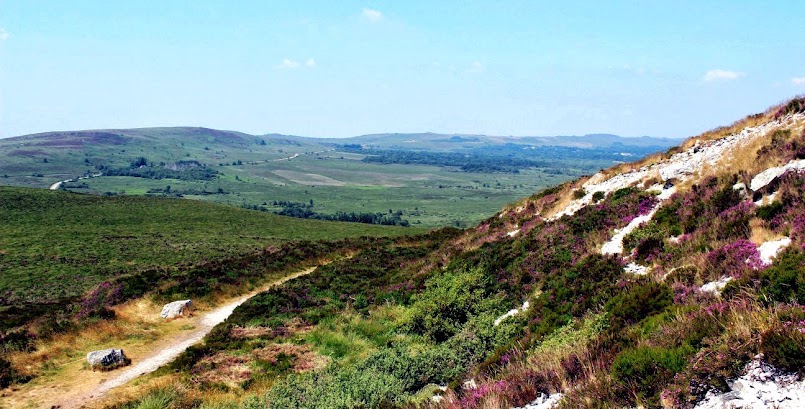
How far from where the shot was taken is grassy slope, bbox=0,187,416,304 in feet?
179

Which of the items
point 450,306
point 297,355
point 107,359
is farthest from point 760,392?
point 107,359

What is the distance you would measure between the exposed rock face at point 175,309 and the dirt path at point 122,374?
0.69 meters

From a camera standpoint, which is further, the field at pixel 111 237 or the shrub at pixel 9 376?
the field at pixel 111 237

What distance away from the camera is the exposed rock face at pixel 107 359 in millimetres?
18047

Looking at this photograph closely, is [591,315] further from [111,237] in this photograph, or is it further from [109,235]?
[109,235]

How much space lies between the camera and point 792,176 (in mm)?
14750

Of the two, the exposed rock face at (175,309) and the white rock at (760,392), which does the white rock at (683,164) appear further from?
the exposed rock face at (175,309)

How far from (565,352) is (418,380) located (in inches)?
193

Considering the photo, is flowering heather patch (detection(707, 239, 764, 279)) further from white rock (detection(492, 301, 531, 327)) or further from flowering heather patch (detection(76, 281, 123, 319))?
flowering heather patch (detection(76, 281, 123, 319))

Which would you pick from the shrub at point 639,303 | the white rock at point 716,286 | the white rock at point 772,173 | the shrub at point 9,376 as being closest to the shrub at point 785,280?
the white rock at point 716,286

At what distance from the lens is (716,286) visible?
11039 millimetres

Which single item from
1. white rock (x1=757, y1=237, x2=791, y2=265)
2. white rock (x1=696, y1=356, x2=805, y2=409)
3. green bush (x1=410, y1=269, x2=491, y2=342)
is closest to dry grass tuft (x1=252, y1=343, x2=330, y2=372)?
green bush (x1=410, y1=269, x2=491, y2=342)

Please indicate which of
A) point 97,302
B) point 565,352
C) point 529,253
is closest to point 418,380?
point 565,352

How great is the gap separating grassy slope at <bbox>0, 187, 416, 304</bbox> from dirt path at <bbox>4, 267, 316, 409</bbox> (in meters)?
30.9
